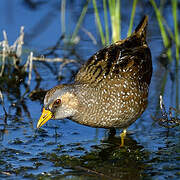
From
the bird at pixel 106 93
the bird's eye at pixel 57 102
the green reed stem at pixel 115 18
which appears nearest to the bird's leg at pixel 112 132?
the bird at pixel 106 93

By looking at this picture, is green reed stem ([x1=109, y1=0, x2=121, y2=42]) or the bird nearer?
the bird

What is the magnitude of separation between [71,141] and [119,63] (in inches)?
45.8

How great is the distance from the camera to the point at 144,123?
23.9ft

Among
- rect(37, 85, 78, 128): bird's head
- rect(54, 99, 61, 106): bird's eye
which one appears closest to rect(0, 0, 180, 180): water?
rect(37, 85, 78, 128): bird's head

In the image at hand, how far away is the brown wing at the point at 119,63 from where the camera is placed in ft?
21.9

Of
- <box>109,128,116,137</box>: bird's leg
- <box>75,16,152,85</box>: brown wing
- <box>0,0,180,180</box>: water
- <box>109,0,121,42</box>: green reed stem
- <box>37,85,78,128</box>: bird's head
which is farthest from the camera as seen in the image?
<box>109,0,121,42</box>: green reed stem

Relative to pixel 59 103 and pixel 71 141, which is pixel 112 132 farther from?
pixel 59 103

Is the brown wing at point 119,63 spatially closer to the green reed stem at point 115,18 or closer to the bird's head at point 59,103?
the bird's head at point 59,103

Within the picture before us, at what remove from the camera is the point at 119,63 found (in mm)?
6836

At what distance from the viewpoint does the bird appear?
6.26 m

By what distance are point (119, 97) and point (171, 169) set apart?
122cm

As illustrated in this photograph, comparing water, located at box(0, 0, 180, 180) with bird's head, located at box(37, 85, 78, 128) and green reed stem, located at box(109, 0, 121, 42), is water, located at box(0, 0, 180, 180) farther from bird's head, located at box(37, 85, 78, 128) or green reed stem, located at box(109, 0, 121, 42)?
green reed stem, located at box(109, 0, 121, 42)

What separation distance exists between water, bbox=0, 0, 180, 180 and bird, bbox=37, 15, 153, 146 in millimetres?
342

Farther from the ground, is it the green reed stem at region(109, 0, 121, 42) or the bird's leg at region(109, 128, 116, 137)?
the green reed stem at region(109, 0, 121, 42)
